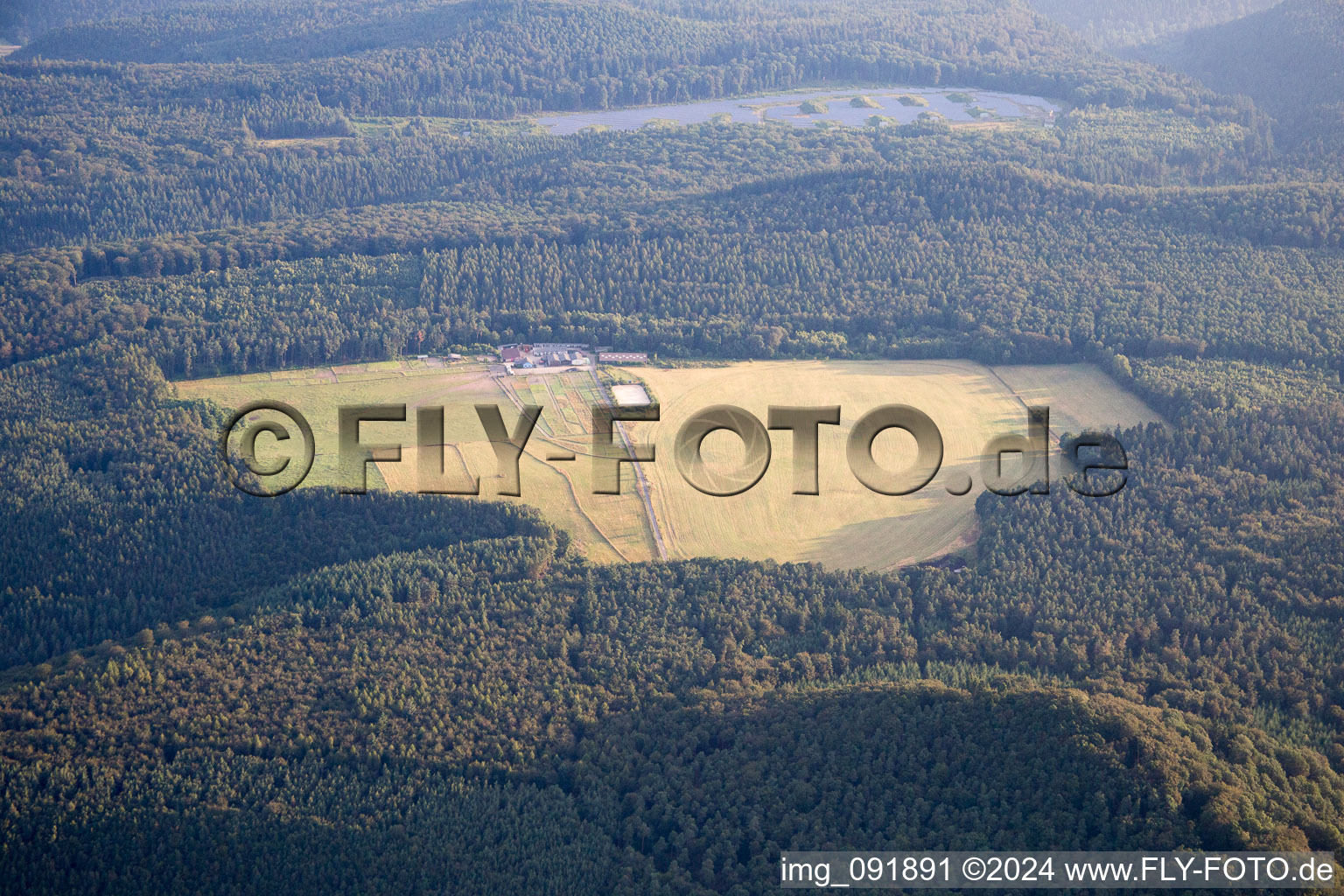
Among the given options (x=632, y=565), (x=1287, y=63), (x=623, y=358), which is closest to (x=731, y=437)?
(x=623, y=358)

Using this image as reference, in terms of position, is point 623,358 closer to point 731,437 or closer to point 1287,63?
point 731,437

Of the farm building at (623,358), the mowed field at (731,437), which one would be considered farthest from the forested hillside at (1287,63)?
the farm building at (623,358)

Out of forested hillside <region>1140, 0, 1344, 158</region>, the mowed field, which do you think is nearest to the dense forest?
forested hillside <region>1140, 0, 1344, 158</region>

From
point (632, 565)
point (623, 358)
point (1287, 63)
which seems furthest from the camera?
point (1287, 63)

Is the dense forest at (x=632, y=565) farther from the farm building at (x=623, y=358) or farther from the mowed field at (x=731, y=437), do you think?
the mowed field at (x=731, y=437)

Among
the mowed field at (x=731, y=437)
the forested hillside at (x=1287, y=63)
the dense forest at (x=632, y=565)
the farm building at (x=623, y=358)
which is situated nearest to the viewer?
the dense forest at (x=632, y=565)

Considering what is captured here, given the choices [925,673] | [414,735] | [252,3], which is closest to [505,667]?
[414,735]
